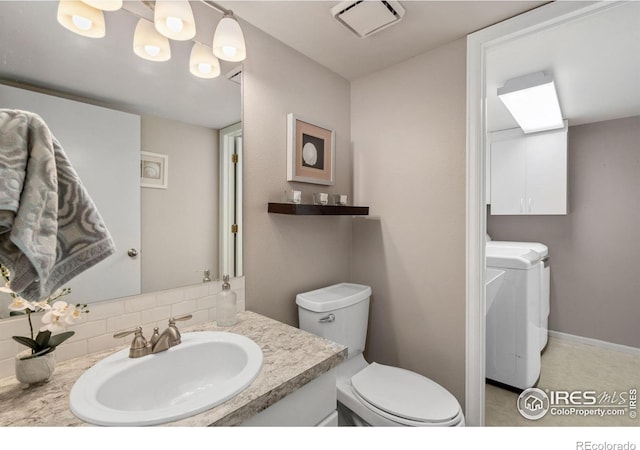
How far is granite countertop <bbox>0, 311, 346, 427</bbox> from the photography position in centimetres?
61

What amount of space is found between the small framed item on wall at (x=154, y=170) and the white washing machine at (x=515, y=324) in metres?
2.07

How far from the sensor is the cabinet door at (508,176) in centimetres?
264

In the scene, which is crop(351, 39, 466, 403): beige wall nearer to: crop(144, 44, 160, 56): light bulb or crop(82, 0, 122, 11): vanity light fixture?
crop(144, 44, 160, 56): light bulb

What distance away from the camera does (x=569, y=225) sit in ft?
8.82

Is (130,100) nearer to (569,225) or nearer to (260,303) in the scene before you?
(260,303)

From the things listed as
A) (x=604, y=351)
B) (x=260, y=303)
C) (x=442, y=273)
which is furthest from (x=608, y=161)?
(x=260, y=303)

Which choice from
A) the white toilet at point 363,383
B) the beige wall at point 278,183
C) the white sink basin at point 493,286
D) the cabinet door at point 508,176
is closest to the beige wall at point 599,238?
the cabinet door at point 508,176

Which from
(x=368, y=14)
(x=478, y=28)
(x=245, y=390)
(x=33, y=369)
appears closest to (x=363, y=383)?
(x=245, y=390)

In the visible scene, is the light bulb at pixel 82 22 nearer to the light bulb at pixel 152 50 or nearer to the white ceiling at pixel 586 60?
the light bulb at pixel 152 50

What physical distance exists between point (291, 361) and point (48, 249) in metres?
0.65

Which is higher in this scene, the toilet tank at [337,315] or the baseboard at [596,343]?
the toilet tank at [337,315]

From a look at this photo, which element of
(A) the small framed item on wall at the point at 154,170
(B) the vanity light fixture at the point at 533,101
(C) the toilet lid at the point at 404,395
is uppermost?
(B) the vanity light fixture at the point at 533,101

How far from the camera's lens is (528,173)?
8.56ft

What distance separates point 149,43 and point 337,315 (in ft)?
4.52
